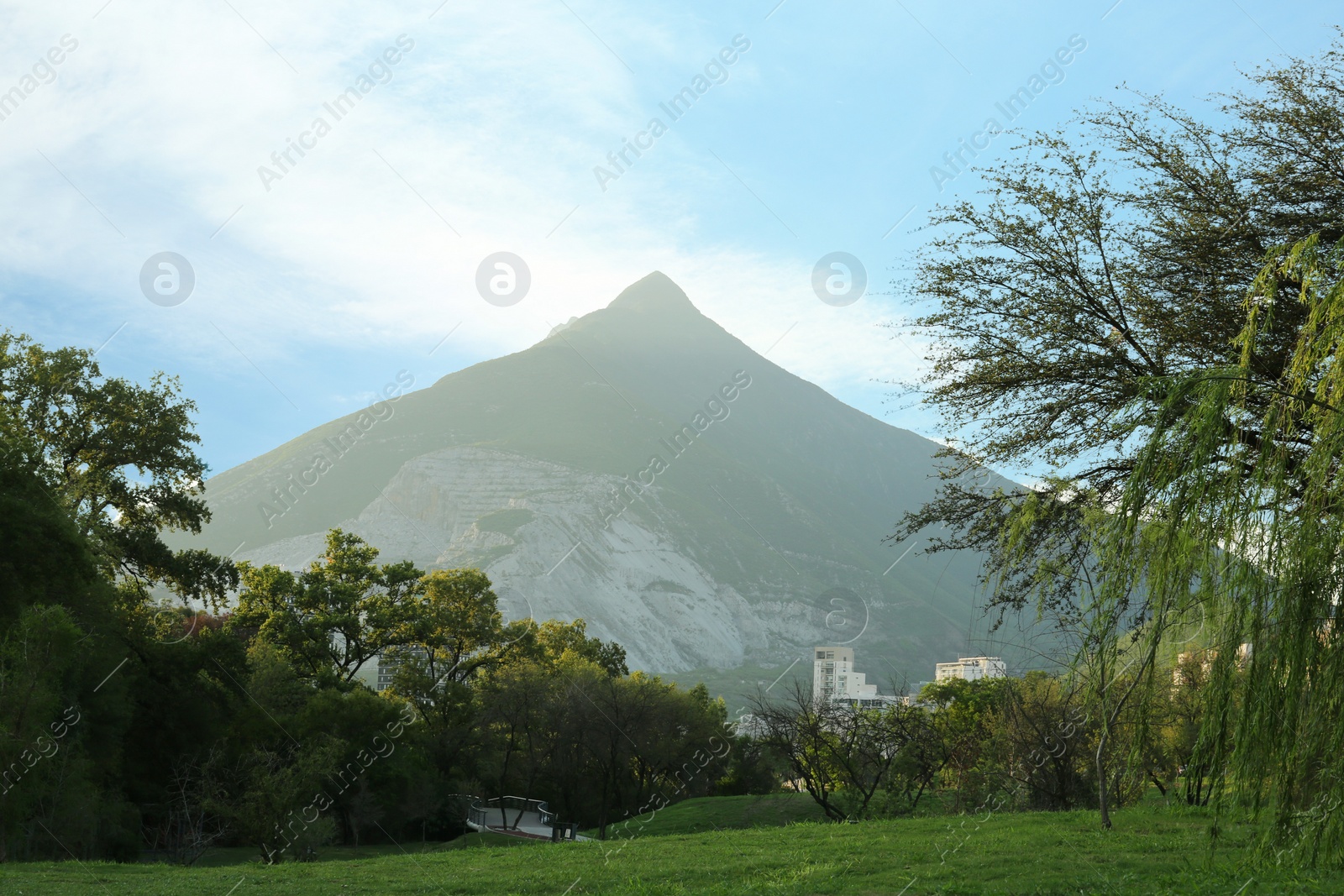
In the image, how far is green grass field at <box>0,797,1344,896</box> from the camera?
410 inches

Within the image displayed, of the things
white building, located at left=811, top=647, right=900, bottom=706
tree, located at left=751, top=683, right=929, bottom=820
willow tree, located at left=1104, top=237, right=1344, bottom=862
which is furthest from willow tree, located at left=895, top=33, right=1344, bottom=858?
white building, located at left=811, top=647, right=900, bottom=706

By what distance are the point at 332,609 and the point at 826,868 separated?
33.0 meters

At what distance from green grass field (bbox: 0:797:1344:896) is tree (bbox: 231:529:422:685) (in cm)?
2363

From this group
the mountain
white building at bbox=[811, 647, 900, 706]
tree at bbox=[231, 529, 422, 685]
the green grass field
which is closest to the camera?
the green grass field

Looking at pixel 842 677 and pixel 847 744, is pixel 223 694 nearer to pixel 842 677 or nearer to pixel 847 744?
pixel 847 744

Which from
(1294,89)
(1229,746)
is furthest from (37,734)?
(1294,89)

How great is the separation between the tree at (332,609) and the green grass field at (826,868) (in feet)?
77.5

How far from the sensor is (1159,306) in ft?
36.5

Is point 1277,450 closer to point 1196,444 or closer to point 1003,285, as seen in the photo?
point 1196,444

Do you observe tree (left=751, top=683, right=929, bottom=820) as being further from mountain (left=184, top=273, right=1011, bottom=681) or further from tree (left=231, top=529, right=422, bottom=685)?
mountain (left=184, top=273, right=1011, bottom=681)

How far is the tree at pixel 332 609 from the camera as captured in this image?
3891 centimetres

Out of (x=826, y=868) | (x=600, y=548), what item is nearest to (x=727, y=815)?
(x=826, y=868)

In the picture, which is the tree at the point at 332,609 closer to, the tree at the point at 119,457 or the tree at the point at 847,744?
the tree at the point at 119,457

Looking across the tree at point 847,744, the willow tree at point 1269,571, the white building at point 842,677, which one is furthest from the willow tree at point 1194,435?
the white building at point 842,677
